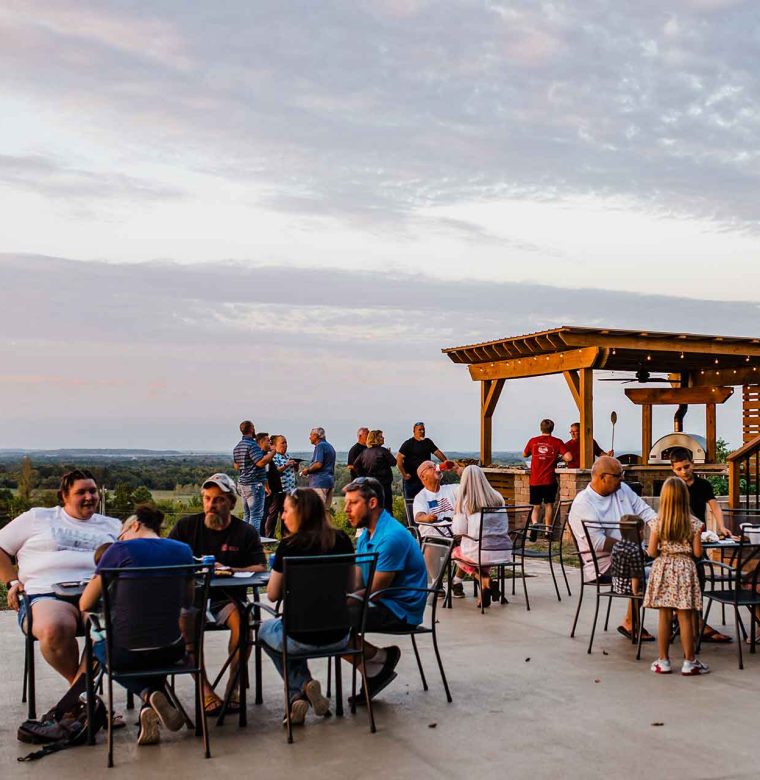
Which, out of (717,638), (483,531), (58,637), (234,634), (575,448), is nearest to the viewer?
(58,637)

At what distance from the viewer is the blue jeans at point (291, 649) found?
494cm

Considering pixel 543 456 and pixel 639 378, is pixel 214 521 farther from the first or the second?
pixel 639 378

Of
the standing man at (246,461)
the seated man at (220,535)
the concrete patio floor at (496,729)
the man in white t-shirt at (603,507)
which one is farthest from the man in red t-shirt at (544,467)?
the seated man at (220,535)

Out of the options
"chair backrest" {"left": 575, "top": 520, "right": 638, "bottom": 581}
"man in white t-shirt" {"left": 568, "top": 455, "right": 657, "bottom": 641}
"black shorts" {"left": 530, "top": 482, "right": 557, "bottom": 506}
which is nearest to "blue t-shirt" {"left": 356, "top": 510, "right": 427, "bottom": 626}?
"chair backrest" {"left": 575, "top": 520, "right": 638, "bottom": 581}

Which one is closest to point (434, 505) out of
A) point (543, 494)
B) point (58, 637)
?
point (58, 637)

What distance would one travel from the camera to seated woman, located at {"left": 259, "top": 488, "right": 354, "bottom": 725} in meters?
4.94

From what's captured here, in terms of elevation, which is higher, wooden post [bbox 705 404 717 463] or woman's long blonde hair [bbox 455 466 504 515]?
wooden post [bbox 705 404 717 463]

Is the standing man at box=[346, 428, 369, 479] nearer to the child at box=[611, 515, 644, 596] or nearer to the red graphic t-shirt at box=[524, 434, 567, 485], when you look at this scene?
the red graphic t-shirt at box=[524, 434, 567, 485]

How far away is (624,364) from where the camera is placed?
16.7 m

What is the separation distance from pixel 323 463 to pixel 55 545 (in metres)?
8.09

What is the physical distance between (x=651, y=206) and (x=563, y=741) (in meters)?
15.4

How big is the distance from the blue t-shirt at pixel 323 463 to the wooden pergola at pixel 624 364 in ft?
11.2

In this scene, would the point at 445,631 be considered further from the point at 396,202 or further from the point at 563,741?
the point at 396,202

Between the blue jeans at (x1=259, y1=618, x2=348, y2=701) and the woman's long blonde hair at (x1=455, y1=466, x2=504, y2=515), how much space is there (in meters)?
3.42
